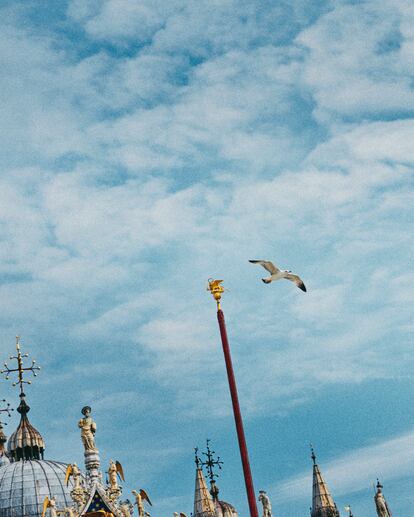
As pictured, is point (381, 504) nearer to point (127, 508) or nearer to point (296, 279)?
point (127, 508)

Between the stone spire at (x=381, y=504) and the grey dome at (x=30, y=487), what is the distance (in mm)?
25685

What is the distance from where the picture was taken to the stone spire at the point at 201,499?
76.6 meters

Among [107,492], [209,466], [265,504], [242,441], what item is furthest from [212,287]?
[209,466]

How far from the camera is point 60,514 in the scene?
58625mm

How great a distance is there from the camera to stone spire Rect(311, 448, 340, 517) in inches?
3214

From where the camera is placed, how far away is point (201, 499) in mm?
77562

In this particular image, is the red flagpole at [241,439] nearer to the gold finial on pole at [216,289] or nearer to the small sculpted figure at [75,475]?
the gold finial on pole at [216,289]

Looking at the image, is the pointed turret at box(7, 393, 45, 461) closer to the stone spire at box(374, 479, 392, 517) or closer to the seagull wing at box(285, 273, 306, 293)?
the stone spire at box(374, 479, 392, 517)

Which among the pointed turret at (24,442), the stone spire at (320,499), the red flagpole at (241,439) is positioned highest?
the pointed turret at (24,442)

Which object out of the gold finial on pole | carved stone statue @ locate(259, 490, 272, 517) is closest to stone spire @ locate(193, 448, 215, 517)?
carved stone statue @ locate(259, 490, 272, 517)

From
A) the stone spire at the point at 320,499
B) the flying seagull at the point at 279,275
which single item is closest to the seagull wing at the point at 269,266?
the flying seagull at the point at 279,275

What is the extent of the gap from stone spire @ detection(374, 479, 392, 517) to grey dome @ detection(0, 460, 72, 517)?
2568cm

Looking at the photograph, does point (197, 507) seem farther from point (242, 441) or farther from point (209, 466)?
point (242, 441)

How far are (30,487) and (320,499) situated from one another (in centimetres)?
2449
